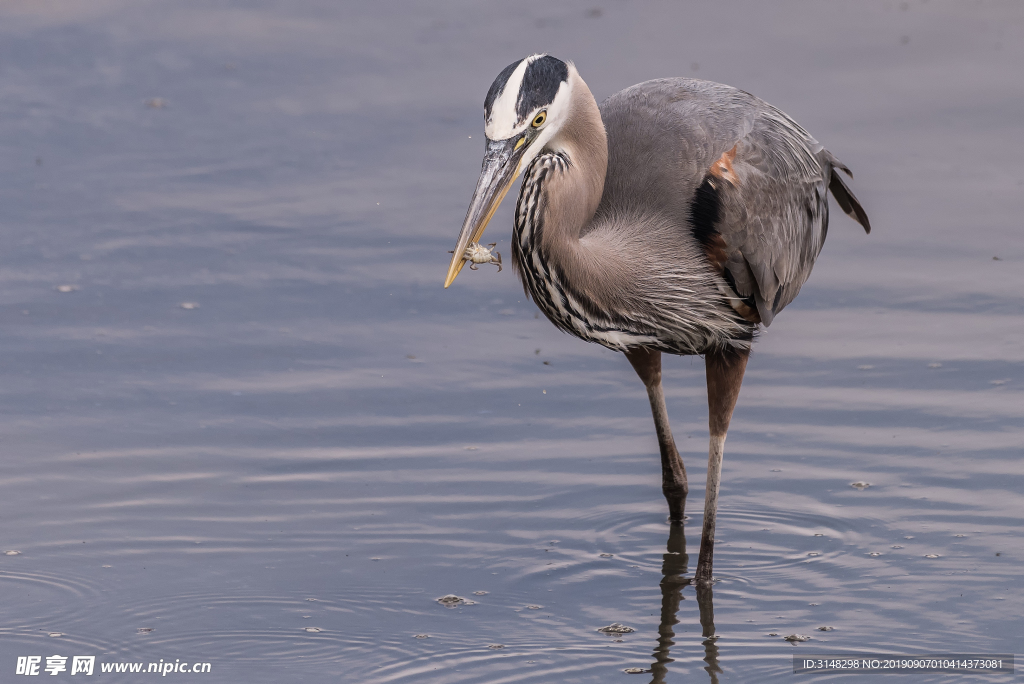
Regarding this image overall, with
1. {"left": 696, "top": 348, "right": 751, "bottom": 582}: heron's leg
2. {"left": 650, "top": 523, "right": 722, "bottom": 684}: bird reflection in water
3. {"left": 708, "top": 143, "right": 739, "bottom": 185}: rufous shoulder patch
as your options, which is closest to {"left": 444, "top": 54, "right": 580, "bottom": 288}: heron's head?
{"left": 708, "top": 143, "right": 739, "bottom": 185}: rufous shoulder patch

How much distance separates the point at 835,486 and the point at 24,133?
22.1ft

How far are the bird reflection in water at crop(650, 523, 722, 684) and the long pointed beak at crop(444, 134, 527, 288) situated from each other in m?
1.70

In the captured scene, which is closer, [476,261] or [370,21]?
[476,261]

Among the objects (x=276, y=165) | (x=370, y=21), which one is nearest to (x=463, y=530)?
(x=276, y=165)

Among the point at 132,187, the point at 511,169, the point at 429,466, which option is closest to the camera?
the point at 511,169

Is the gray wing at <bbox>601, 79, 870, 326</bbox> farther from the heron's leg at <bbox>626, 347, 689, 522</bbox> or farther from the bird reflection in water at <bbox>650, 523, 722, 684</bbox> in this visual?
the bird reflection in water at <bbox>650, 523, 722, 684</bbox>

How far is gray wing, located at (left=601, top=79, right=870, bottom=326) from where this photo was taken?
19.6 feet

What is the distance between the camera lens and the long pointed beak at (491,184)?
501 cm

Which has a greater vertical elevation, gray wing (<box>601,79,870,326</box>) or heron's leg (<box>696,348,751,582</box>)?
gray wing (<box>601,79,870,326</box>)

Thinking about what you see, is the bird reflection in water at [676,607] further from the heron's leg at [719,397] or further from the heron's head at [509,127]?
the heron's head at [509,127]

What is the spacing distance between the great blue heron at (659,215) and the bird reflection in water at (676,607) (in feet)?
0.39

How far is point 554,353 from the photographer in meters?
8.16

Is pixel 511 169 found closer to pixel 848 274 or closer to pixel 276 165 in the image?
pixel 848 274

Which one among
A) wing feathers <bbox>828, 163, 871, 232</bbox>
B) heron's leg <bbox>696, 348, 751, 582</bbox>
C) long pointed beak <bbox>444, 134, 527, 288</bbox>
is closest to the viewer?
long pointed beak <bbox>444, 134, 527, 288</bbox>
